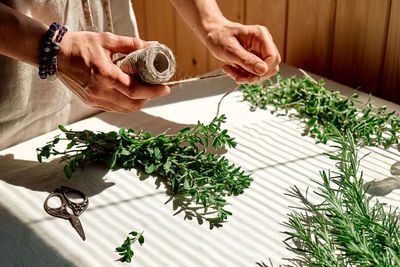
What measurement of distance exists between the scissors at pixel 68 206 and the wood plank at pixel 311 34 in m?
0.94

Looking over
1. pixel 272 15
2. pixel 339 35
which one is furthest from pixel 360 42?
pixel 272 15

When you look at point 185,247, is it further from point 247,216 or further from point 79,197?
point 79,197

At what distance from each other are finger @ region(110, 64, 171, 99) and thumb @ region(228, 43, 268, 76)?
0.20 metres

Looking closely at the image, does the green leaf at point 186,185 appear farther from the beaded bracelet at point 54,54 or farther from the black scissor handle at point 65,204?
the beaded bracelet at point 54,54

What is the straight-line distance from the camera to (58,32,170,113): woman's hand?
0.88 metres

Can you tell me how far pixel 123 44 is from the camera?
94cm

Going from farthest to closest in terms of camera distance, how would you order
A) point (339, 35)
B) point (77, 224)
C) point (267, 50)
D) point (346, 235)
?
point (339, 35) → point (267, 50) → point (77, 224) → point (346, 235)

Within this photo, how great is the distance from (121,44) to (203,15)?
295mm

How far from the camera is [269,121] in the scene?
1233 mm

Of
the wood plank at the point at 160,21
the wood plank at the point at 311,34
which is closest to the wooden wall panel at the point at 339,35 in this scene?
the wood plank at the point at 311,34

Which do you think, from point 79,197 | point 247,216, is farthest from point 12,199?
point 247,216

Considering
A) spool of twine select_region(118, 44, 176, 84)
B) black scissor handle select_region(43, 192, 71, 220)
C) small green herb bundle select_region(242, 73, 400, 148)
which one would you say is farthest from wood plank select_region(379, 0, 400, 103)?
black scissor handle select_region(43, 192, 71, 220)

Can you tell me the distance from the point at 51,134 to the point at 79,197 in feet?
1.00

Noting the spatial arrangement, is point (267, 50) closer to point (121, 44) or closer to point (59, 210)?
point (121, 44)
